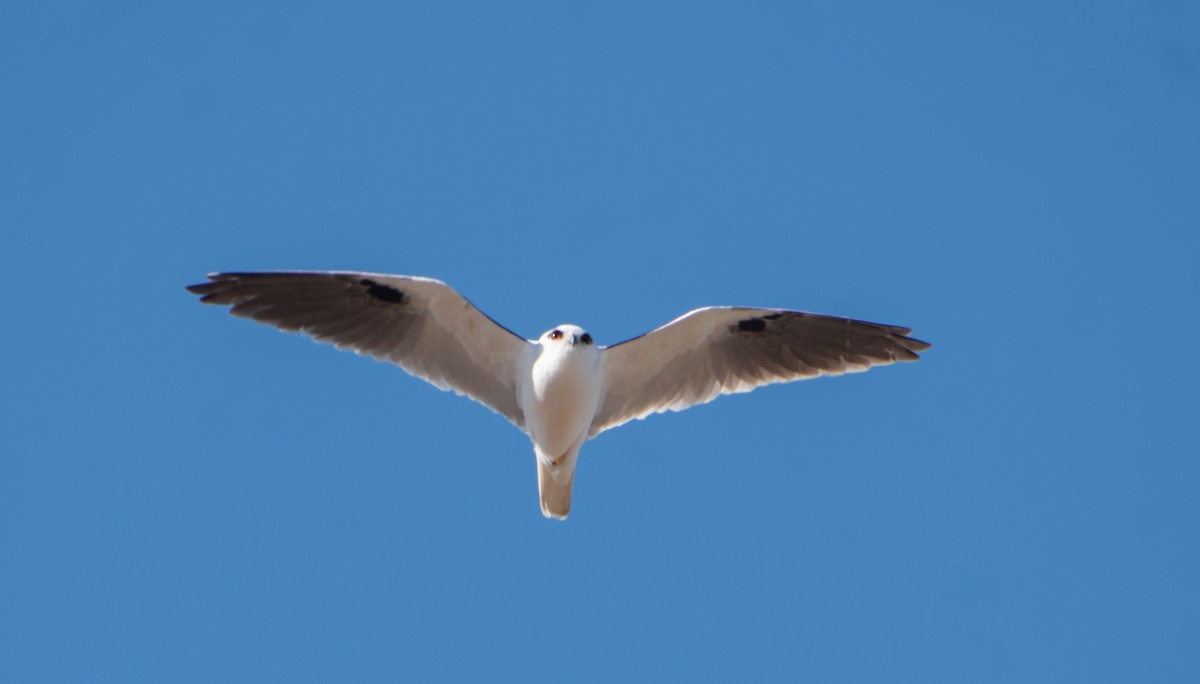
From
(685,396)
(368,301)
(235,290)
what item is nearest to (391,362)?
(368,301)

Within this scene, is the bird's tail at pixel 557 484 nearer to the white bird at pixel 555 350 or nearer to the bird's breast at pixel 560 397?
the white bird at pixel 555 350

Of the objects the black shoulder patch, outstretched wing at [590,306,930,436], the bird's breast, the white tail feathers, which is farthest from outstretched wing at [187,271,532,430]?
outstretched wing at [590,306,930,436]

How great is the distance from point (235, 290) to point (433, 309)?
1.84m

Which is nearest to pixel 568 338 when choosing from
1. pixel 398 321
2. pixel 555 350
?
pixel 555 350

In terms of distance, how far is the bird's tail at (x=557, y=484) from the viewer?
14703 mm

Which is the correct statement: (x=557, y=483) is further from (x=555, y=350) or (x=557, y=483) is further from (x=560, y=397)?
(x=555, y=350)

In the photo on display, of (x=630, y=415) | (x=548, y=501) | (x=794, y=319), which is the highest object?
(x=794, y=319)

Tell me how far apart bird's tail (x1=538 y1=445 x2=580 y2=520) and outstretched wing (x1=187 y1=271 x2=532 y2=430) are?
0.59 m

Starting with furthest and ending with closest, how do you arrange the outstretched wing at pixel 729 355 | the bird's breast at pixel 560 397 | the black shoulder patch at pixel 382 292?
the outstretched wing at pixel 729 355, the black shoulder patch at pixel 382 292, the bird's breast at pixel 560 397

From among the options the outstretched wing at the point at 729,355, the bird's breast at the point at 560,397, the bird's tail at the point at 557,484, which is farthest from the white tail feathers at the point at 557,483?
the outstretched wing at the point at 729,355

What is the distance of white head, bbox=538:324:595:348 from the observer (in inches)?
563

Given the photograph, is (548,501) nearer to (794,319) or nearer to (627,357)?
(627,357)

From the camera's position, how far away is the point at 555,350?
14344mm

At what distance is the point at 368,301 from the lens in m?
14.6
